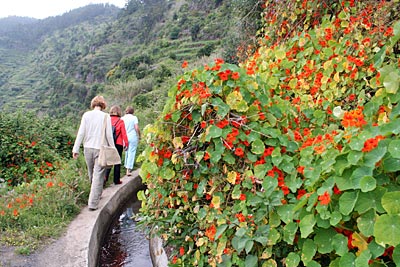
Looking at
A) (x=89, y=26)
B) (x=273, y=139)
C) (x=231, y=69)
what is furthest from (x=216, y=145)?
(x=89, y=26)

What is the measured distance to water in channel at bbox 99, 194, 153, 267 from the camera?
4094 millimetres

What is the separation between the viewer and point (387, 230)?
1.38 meters

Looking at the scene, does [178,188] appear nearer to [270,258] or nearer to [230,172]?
[230,172]

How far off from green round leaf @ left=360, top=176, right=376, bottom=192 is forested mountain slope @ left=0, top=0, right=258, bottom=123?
936 centimetres

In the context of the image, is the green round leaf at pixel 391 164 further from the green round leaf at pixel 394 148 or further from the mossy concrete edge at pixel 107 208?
the mossy concrete edge at pixel 107 208

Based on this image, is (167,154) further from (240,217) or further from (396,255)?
(396,255)

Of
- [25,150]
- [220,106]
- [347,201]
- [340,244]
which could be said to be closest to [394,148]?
[347,201]

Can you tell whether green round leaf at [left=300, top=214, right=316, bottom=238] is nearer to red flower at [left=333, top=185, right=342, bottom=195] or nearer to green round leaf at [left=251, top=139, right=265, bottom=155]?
red flower at [left=333, top=185, right=342, bottom=195]

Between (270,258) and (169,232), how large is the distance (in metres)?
0.92

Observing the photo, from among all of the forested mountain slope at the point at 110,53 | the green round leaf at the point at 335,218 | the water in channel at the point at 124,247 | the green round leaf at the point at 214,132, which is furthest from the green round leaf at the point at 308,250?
the forested mountain slope at the point at 110,53

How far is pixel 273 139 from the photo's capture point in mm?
2301

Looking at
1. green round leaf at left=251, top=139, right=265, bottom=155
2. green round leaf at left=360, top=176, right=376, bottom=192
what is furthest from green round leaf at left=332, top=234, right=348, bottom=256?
green round leaf at left=251, top=139, right=265, bottom=155

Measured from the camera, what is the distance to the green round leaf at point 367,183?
1434 mm

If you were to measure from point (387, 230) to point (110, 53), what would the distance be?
52.6 metres
